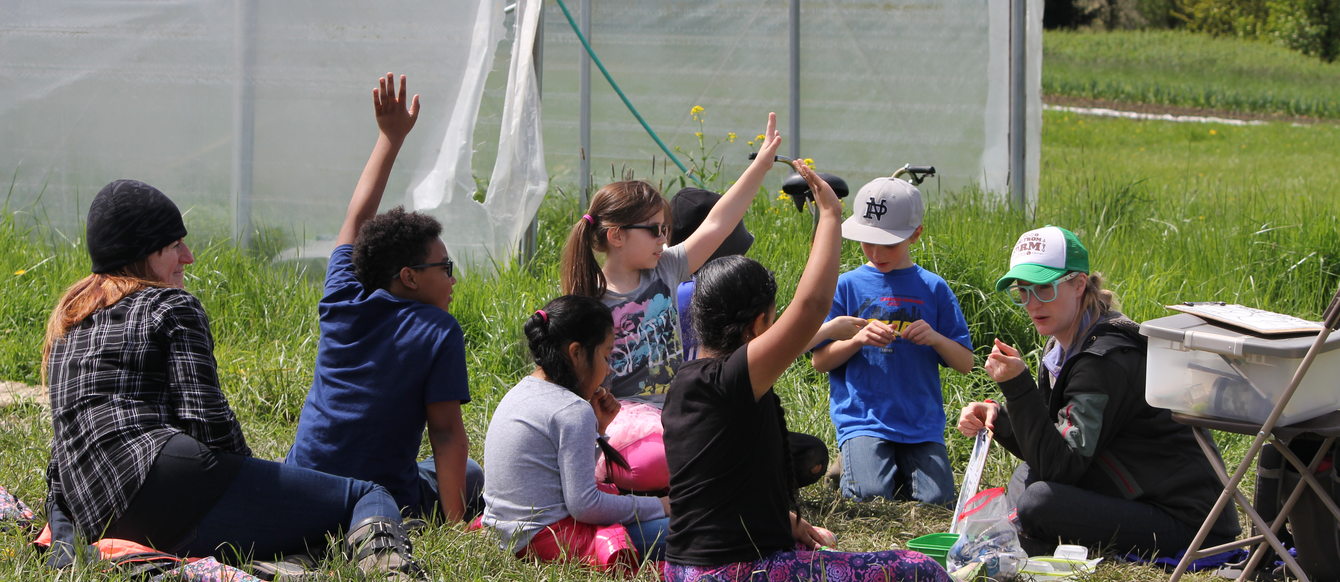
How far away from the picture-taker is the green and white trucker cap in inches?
144

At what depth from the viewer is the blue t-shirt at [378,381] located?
12.2ft

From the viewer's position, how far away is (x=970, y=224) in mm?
6551

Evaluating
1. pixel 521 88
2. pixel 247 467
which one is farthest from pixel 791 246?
pixel 247 467

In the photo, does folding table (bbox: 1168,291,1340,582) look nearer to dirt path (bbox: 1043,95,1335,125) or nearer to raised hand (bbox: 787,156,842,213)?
raised hand (bbox: 787,156,842,213)

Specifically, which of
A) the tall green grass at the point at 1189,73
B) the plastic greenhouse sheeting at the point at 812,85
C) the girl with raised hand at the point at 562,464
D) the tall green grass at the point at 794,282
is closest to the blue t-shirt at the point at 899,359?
the tall green grass at the point at 794,282

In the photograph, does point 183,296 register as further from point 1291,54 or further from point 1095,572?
point 1291,54

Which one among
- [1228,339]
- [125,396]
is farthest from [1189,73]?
[125,396]

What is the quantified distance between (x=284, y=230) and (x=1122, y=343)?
4591 millimetres

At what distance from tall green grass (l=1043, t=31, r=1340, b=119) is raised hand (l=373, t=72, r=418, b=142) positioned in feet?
85.2

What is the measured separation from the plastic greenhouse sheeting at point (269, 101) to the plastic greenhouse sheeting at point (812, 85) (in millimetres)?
1159

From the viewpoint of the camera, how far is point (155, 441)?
10.8 feet

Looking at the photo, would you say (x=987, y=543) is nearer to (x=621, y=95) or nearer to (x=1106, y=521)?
(x=1106, y=521)

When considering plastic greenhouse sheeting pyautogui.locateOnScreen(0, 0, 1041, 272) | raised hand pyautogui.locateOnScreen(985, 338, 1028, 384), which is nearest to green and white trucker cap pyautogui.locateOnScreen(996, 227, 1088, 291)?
raised hand pyautogui.locateOnScreen(985, 338, 1028, 384)

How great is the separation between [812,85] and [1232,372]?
482 cm
